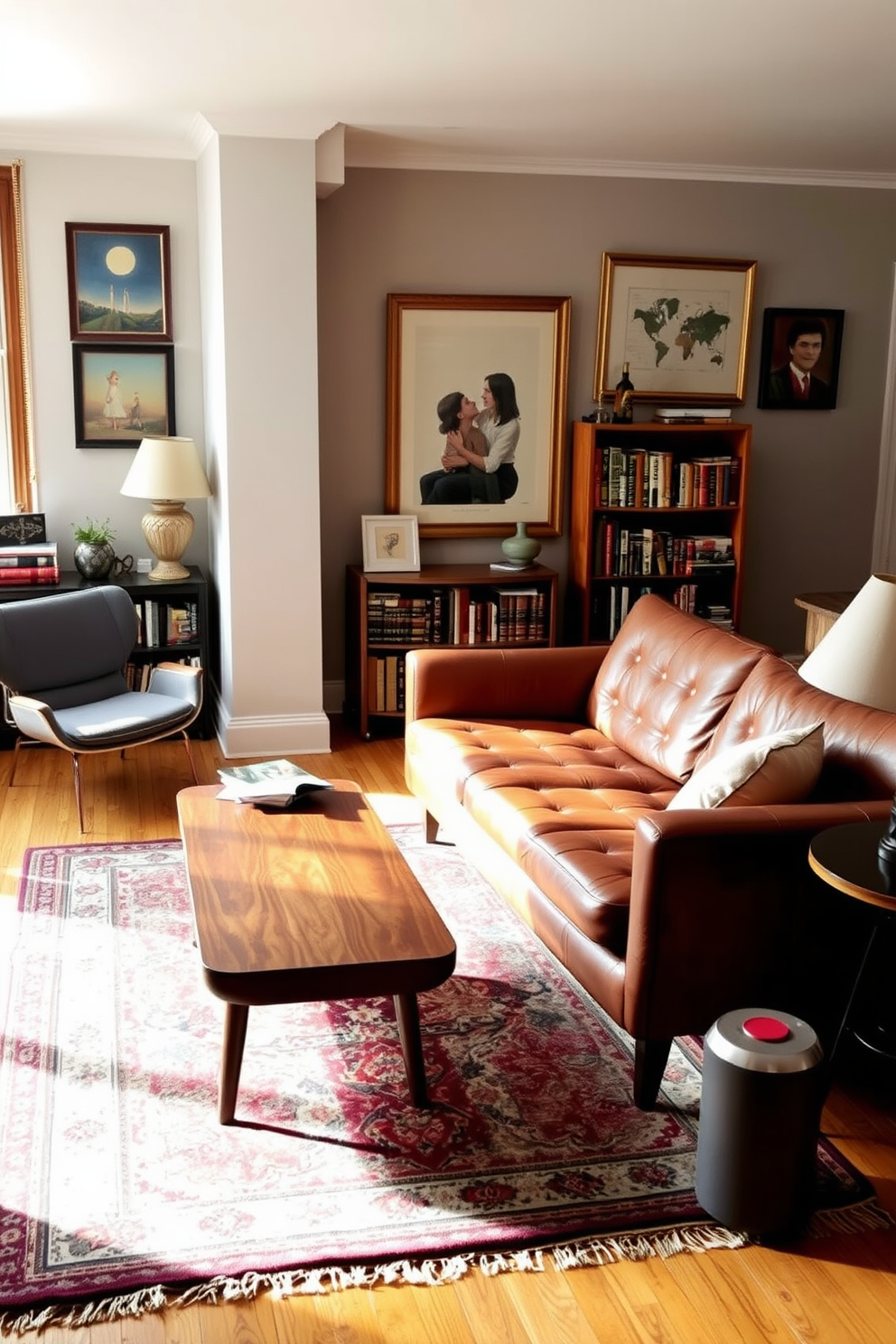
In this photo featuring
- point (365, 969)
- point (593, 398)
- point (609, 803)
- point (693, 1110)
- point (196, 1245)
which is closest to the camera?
point (196, 1245)

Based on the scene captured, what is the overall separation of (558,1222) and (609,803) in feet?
4.34

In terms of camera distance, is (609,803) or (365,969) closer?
(365,969)

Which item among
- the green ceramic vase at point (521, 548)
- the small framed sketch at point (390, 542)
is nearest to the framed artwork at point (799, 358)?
the green ceramic vase at point (521, 548)

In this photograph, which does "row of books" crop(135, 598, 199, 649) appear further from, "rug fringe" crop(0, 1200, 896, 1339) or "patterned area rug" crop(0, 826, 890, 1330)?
"rug fringe" crop(0, 1200, 896, 1339)

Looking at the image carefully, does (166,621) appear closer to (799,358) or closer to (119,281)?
(119,281)

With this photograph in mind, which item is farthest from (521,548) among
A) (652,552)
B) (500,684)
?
(500,684)

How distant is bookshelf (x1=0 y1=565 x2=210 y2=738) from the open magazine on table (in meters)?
1.86

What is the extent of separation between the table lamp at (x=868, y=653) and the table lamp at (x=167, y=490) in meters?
3.13

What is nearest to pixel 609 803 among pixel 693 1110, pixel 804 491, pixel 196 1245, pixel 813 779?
pixel 813 779

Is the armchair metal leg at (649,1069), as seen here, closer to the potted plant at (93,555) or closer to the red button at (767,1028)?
the red button at (767,1028)

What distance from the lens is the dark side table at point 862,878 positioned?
2391 mm

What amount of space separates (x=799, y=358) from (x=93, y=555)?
3460 millimetres

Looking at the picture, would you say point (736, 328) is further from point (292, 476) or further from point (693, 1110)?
point (693, 1110)

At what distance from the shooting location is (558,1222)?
2396mm
